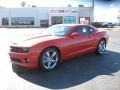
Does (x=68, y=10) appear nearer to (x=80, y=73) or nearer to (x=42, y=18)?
(x=42, y=18)

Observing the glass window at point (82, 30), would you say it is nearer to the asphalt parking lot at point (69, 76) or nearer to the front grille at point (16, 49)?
the asphalt parking lot at point (69, 76)

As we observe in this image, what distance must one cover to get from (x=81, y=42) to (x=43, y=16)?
54.9m

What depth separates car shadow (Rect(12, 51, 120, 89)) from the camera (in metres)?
5.81

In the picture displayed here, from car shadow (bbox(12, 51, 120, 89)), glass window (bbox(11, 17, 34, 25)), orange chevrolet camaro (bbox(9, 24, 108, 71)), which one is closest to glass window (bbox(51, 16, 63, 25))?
glass window (bbox(11, 17, 34, 25))

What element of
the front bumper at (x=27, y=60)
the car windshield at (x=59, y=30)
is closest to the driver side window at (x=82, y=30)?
the car windshield at (x=59, y=30)

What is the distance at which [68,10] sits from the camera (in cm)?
6056

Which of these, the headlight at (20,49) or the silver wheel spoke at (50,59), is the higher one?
the headlight at (20,49)

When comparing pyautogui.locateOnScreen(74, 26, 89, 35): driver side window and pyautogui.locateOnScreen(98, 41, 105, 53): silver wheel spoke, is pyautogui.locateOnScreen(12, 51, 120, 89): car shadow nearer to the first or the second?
pyautogui.locateOnScreen(98, 41, 105, 53): silver wheel spoke

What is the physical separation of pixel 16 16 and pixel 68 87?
2286 inches

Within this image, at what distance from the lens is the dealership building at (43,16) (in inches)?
2376

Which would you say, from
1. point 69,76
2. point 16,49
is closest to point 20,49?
point 16,49

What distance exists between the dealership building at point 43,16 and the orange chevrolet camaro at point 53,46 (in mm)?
51448

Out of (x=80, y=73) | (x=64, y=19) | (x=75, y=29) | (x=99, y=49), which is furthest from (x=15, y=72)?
(x=64, y=19)

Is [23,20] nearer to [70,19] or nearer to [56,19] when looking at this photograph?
[56,19]
